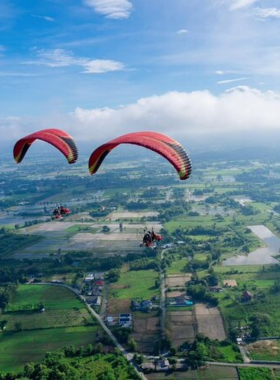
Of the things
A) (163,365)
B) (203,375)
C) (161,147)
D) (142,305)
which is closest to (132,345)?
(163,365)

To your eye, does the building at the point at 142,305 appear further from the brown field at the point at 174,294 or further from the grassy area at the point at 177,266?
the grassy area at the point at 177,266

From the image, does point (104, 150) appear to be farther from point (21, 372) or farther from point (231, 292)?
point (231, 292)

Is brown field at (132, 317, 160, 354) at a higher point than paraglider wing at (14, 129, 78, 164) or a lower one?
lower

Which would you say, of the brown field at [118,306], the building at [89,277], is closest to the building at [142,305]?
the brown field at [118,306]

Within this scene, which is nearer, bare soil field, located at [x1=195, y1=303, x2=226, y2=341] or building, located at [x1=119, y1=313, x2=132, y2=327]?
bare soil field, located at [x1=195, y1=303, x2=226, y2=341]

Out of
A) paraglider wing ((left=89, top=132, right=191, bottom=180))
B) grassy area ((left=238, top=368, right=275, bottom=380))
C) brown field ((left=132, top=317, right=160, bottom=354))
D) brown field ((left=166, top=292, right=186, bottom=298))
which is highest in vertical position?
paraglider wing ((left=89, top=132, right=191, bottom=180))

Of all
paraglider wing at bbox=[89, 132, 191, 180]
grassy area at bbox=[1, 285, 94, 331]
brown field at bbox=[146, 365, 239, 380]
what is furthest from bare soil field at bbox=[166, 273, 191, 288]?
paraglider wing at bbox=[89, 132, 191, 180]

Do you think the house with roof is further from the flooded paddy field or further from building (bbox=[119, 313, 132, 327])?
the flooded paddy field

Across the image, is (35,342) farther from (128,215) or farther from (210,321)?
(128,215)
